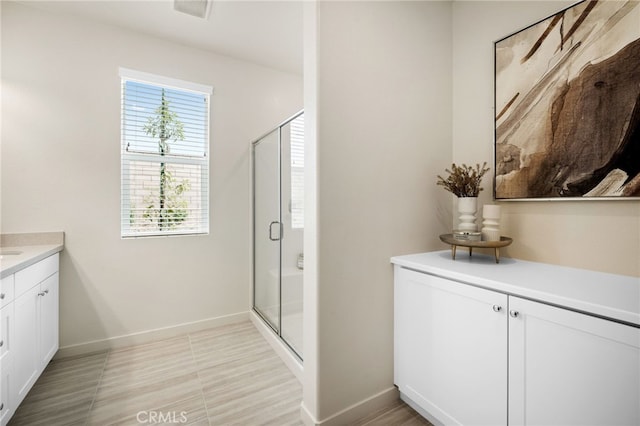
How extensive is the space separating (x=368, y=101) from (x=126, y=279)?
2.44 meters

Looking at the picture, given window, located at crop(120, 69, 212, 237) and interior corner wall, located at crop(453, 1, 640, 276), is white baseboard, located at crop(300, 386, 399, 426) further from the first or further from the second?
window, located at crop(120, 69, 212, 237)

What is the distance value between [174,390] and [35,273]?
1139mm

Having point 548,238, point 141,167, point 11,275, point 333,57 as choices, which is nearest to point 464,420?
point 548,238

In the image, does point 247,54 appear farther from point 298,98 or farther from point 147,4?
point 147,4

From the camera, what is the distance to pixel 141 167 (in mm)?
2447

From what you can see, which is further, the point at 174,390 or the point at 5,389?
the point at 174,390

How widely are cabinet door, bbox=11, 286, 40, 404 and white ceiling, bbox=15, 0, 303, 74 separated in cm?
209

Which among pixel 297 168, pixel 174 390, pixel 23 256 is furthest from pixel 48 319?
pixel 297 168

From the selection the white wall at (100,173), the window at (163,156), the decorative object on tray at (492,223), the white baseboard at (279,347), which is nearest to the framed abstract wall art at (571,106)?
the decorative object on tray at (492,223)

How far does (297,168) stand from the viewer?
217 centimetres

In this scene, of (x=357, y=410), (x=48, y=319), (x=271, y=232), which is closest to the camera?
(x=357, y=410)

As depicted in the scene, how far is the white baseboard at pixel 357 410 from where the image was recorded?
1449mm

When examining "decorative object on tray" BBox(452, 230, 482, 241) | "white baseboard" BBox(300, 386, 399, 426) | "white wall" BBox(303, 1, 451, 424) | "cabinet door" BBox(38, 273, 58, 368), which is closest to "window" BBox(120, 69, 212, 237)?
"cabinet door" BBox(38, 273, 58, 368)

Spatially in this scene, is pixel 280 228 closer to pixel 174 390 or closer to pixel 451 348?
pixel 174 390
